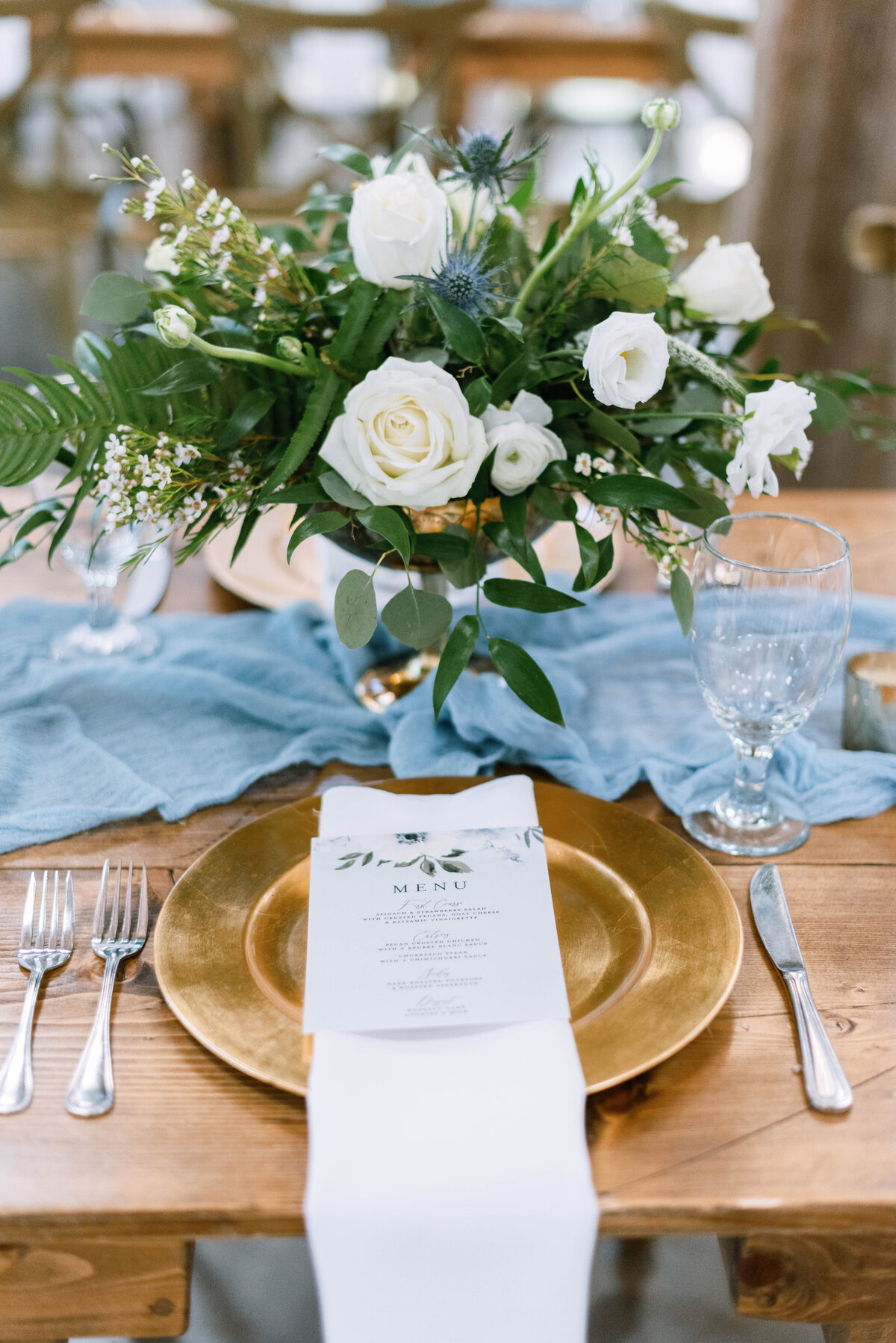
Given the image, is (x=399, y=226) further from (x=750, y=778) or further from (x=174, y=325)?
(x=750, y=778)

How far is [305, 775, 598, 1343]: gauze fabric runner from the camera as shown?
0.54 m

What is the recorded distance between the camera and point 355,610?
2.46 feet

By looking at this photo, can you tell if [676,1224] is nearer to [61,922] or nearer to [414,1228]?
[414,1228]

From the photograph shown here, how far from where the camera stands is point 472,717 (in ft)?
2.88

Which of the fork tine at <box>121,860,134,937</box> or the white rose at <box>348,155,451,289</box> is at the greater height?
the white rose at <box>348,155,451,289</box>

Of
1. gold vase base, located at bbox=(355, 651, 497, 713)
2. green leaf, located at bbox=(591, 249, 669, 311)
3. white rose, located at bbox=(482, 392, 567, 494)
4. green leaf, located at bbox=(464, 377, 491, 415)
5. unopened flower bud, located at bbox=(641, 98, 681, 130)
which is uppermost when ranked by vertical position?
unopened flower bud, located at bbox=(641, 98, 681, 130)

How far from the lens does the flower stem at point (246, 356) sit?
75 cm

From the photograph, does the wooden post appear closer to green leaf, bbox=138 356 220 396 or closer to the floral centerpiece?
the floral centerpiece

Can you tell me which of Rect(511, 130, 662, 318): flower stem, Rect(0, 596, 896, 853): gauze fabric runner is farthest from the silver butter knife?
Rect(511, 130, 662, 318): flower stem

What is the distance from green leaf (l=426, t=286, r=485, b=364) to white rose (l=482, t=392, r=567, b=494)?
0.05 m

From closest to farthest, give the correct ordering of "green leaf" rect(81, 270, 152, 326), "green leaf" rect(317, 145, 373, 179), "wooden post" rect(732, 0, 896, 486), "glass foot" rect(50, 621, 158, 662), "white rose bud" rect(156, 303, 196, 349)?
"white rose bud" rect(156, 303, 196, 349) < "green leaf" rect(81, 270, 152, 326) < "green leaf" rect(317, 145, 373, 179) < "glass foot" rect(50, 621, 158, 662) < "wooden post" rect(732, 0, 896, 486)

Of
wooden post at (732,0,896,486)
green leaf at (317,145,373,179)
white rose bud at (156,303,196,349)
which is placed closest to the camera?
white rose bud at (156,303,196,349)

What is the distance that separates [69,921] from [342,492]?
326 millimetres

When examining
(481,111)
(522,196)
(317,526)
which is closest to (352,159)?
(522,196)
